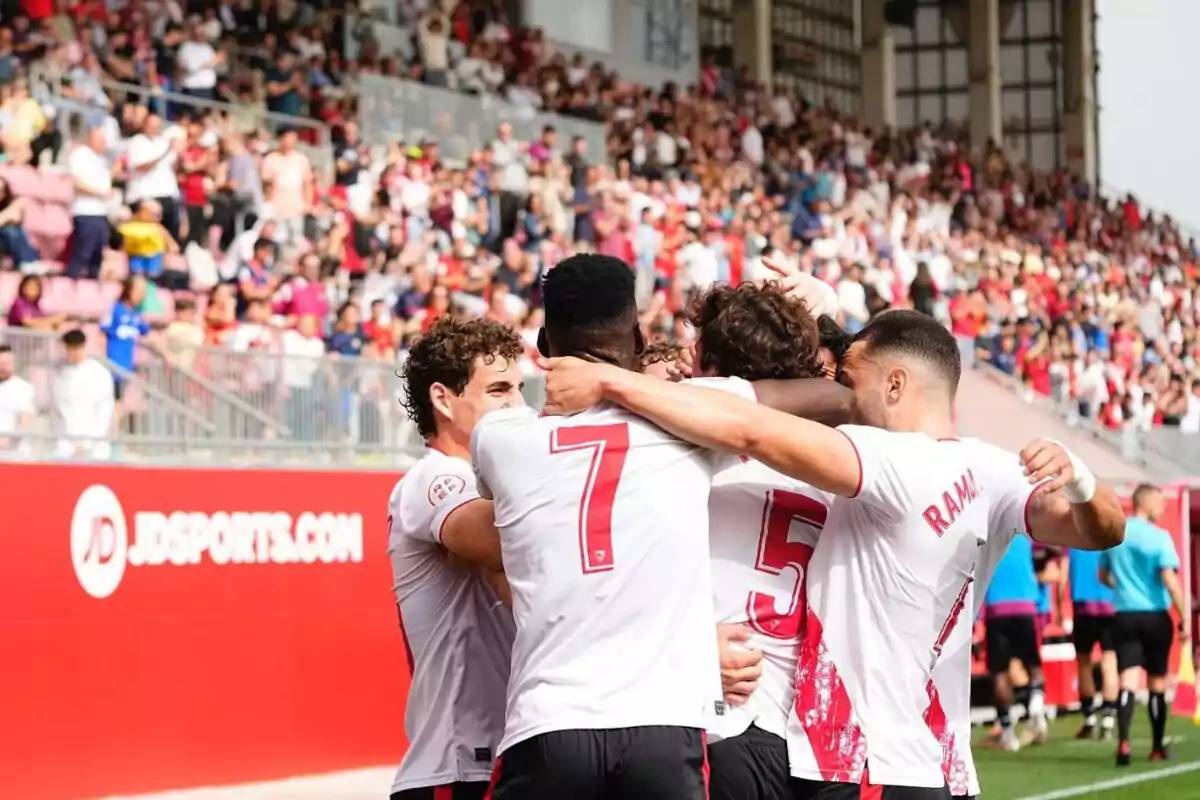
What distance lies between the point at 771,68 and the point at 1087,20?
11.4m

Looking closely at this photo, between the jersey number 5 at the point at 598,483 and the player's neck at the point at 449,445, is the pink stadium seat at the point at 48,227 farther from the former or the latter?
the jersey number 5 at the point at 598,483

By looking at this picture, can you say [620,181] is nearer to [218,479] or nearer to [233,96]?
[233,96]

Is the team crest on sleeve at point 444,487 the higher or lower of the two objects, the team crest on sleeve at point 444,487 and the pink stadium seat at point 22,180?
the lower

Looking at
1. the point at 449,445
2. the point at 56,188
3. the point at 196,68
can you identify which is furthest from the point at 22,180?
the point at 449,445

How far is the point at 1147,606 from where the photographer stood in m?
15.0

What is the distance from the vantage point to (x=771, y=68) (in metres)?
41.9

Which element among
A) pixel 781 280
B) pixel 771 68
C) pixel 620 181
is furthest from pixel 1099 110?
pixel 781 280

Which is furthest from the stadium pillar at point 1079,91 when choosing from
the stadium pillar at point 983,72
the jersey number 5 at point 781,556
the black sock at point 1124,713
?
the jersey number 5 at point 781,556

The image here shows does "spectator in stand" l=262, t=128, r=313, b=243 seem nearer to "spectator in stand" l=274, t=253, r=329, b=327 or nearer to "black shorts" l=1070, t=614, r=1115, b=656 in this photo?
"spectator in stand" l=274, t=253, r=329, b=327

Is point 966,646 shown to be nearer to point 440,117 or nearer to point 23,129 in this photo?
point 23,129

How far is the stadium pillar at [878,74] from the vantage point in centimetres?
4631

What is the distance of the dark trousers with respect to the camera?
51.3ft

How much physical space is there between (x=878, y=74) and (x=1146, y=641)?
3307cm

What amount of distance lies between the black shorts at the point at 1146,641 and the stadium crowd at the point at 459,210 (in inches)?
210
